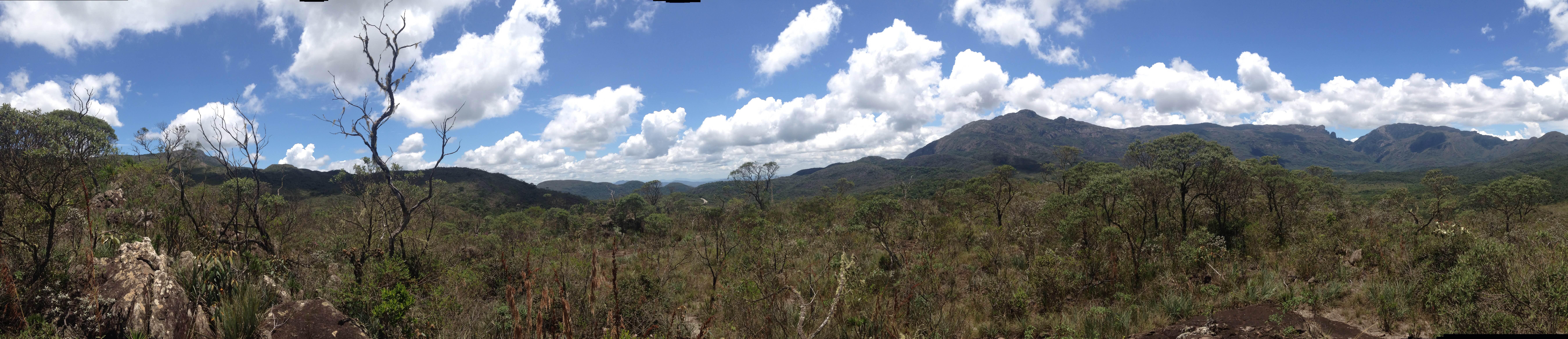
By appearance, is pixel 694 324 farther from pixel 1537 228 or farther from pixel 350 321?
pixel 1537 228

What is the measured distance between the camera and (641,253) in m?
17.1

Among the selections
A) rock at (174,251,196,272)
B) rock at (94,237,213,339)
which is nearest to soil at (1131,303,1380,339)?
rock at (94,237,213,339)

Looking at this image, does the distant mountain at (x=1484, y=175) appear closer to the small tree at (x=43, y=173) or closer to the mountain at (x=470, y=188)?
the small tree at (x=43, y=173)

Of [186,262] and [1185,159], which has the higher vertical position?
[1185,159]

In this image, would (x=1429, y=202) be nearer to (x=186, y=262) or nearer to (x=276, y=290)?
(x=276, y=290)

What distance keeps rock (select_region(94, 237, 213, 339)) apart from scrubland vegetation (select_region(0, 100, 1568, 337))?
0.20m

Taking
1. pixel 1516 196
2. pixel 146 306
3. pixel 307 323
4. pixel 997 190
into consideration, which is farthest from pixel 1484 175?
pixel 146 306

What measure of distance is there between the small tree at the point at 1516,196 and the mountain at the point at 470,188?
53268 millimetres

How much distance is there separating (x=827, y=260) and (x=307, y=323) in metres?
9.98

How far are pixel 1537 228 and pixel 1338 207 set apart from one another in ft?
Result: 11.8

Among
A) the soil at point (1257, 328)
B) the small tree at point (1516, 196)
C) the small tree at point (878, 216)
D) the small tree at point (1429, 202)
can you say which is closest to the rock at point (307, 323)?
the soil at point (1257, 328)

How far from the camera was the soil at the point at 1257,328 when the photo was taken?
6133mm

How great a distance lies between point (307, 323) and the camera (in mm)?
5738

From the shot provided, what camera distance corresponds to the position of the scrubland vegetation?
5.89 m
